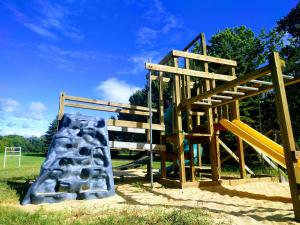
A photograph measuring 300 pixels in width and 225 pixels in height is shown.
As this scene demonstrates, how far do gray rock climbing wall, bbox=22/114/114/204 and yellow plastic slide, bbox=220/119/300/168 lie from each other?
11.5ft

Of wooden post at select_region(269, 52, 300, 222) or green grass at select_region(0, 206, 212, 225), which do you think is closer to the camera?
green grass at select_region(0, 206, 212, 225)

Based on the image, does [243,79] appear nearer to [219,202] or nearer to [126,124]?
[219,202]

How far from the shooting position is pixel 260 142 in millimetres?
5941

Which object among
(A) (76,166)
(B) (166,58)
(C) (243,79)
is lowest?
(A) (76,166)

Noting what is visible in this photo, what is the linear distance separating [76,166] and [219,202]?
3.46 meters

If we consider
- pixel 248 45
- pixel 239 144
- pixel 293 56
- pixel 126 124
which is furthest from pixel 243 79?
pixel 248 45

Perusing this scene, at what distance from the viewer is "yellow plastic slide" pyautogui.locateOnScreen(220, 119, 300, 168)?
5426 mm

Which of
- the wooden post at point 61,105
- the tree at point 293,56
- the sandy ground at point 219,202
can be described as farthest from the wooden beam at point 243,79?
the tree at point 293,56

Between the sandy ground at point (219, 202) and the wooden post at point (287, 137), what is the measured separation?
0.44 metres

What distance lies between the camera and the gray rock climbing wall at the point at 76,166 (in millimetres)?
5918

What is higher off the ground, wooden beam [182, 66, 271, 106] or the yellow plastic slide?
wooden beam [182, 66, 271, 106]

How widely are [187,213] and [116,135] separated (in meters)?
36.0

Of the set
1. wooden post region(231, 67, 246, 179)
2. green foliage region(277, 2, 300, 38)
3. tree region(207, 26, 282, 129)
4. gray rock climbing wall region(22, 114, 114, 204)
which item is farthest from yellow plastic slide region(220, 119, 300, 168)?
tree region(207, 26, 282, 129)

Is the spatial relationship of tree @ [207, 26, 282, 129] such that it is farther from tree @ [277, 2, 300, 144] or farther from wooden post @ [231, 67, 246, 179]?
wooden post @ [231, 67, 246, 179]
